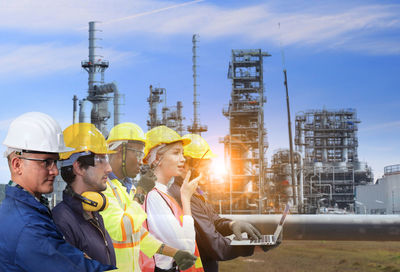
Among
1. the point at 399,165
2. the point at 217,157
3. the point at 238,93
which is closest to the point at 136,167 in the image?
the point at 217,157

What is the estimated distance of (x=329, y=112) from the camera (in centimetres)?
300

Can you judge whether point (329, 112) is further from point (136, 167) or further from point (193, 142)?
point (136, 167)

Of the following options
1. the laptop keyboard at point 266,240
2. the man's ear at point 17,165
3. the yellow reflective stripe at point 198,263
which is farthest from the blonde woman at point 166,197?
the man's ear at point 17,165

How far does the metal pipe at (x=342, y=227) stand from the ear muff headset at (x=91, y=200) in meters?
1.15

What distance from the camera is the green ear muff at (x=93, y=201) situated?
A: 2.25m

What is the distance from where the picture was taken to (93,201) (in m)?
2.28

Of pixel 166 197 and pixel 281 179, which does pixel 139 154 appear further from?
pixel 281 179

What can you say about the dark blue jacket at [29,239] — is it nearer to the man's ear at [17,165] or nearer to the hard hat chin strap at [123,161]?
the man's ear at [17,165]

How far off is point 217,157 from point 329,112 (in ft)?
2.47

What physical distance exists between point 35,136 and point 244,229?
1475mm

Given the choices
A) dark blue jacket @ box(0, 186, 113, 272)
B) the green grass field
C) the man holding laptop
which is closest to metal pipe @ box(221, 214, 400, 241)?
the green grass field

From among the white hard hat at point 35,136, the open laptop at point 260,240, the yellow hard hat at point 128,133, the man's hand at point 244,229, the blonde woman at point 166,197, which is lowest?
the open laptop at point 260,240

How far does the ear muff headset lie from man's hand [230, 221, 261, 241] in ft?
3.09

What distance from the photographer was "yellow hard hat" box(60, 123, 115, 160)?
7.81 feet
